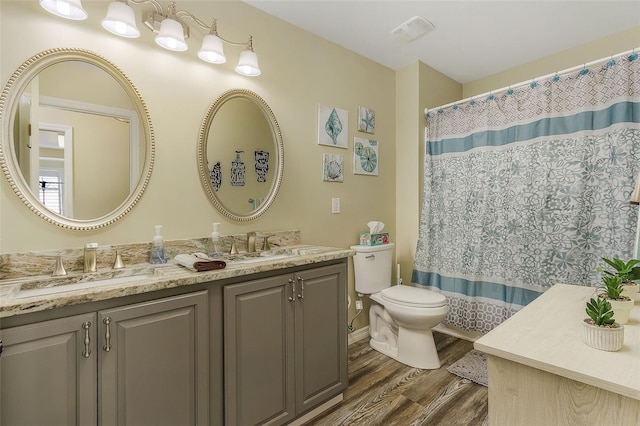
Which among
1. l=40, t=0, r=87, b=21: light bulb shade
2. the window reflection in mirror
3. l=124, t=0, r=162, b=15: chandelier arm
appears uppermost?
l=124, t=0, r=162, b=15: chandelier arm

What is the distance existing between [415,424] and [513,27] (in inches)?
110

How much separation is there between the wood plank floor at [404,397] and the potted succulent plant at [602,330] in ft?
3.44

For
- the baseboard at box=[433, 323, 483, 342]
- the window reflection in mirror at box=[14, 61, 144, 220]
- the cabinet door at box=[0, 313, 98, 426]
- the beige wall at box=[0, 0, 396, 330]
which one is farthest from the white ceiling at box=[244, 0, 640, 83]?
the baseboard at box=[433, 323, 483, 342]

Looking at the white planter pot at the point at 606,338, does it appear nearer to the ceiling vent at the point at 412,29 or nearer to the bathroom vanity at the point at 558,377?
the bathroom vanity at the point at 558,377

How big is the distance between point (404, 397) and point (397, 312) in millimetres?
541

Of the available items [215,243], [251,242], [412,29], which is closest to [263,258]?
[251,242]

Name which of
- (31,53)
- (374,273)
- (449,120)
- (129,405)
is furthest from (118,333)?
(449,120)

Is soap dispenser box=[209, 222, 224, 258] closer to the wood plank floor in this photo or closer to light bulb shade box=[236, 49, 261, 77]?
light bulb shade box=[236, 49, 261, 77]

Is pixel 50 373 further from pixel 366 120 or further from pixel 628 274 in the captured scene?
pixel 366 120

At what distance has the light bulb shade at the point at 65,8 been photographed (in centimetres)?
127

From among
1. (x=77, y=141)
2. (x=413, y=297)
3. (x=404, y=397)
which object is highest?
(x=77, y=141)

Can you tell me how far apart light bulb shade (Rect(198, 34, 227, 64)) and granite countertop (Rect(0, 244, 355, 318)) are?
3.70ft

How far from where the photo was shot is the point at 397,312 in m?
2.24

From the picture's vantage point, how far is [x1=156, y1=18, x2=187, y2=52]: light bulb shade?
150 centimetres
